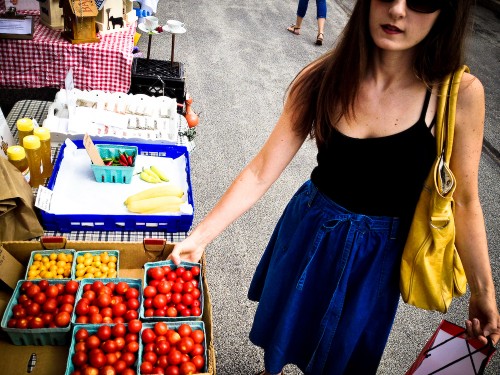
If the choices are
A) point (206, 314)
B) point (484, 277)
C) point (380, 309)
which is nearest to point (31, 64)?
point (206, 314)

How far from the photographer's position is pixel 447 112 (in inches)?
52.9

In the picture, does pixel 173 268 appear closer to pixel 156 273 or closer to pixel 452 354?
pixel 156 273

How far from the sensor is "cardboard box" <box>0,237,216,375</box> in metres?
1.64

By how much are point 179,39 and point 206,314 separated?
224 inches

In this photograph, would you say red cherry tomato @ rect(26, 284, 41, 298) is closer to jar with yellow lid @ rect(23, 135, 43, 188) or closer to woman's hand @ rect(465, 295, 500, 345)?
jar with yellow lid @ rect(23, 135, 43, 188)

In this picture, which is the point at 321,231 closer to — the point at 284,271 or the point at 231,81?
the point at 284,271

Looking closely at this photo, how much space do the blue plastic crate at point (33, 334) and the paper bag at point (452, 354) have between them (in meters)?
1.44

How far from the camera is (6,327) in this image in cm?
162

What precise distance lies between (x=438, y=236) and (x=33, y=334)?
1539 millimetres

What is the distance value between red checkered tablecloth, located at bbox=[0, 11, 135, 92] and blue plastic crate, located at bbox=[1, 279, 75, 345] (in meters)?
2.28

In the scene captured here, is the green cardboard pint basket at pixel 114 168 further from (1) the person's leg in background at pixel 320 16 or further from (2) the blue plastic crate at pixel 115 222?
(1) the person's leg in background at pixel 320 16

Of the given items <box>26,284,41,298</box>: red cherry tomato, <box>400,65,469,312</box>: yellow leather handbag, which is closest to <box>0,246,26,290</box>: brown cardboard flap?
<box>26,284,41,298</box>: red cherry tomato

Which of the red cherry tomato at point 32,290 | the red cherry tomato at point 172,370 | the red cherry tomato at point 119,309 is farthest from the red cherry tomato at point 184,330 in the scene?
the red cherry tomato at point 32,290

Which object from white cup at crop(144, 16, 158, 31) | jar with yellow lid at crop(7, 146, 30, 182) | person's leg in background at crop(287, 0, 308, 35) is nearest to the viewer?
jar with yellow lid at crop(7, 146, 30, 182)
